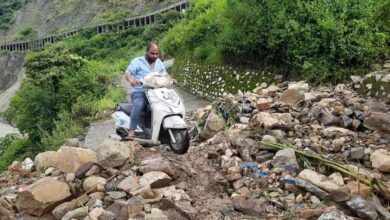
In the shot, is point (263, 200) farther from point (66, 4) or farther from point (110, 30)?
point (66, 4)

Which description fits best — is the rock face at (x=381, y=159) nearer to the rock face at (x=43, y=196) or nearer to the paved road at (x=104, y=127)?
the rock face at (x=43, y=196)

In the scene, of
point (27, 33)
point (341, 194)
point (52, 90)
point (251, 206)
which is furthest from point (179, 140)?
point (27, 33)

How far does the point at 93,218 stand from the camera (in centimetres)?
443

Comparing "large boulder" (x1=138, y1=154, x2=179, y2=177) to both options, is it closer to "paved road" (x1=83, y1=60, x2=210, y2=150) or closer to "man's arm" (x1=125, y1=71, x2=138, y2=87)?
"man's arm" (x1=125, y1=71, x2=138, y2=87)

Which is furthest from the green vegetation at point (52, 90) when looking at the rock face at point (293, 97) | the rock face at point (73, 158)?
the rock face at point (73, 158)

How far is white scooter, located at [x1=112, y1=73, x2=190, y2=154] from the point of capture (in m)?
6.17

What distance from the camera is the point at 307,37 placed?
9695 mm

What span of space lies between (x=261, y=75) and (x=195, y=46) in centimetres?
474

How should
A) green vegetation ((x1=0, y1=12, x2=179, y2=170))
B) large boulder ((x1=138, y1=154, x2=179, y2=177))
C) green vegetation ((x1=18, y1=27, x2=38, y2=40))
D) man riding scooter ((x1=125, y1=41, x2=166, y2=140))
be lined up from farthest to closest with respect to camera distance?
green vegetation ((x1=18, y1=27, x2=38, y2=40))
green vegetation ((x1=0, y1=12, x2=179, y2=170))
man riding scooter ((x1=125, y1=41, x2=166, y2=140))
large boulder ((x1=138, y1=154, x2=179, y2=177))

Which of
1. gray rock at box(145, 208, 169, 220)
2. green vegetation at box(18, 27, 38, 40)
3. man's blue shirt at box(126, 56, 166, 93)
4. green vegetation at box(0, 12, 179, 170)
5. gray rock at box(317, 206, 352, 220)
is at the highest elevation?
man's blue shirt at box(126, 56, 166, 93)

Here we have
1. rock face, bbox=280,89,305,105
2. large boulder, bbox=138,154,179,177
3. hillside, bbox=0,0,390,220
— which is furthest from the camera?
rock face, bbox=280,89,305,105

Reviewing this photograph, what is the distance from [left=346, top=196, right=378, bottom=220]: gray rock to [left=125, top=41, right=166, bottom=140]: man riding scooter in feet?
10.9

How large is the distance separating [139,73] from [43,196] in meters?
2.55

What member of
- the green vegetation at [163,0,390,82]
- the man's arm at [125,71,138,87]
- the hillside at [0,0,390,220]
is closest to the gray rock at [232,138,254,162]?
the hillside at [0,0,390,220]
